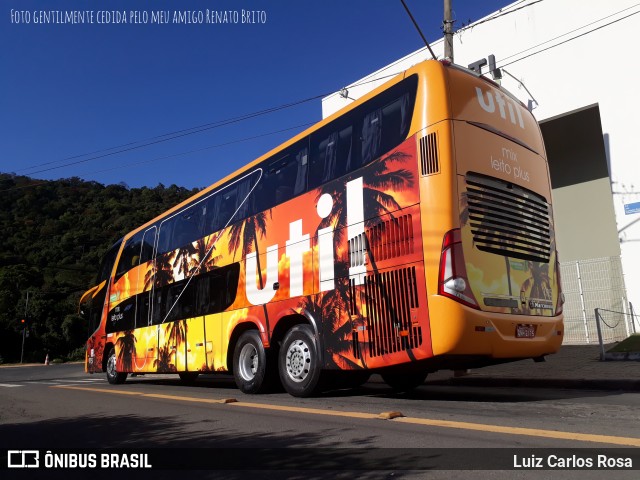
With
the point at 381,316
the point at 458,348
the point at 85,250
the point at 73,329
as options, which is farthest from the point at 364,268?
the point at 73,329

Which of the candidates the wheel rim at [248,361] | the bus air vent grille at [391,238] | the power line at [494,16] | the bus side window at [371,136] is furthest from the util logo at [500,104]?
the power line at [494,16]

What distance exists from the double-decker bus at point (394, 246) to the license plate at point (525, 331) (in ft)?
0.05

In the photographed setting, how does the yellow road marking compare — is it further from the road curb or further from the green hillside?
the green hillside

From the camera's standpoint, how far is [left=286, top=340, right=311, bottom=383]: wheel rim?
789cm

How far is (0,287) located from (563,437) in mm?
67083

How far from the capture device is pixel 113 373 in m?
14.9

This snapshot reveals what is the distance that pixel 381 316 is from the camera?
6.76 m

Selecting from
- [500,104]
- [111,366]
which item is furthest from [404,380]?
[111,366]

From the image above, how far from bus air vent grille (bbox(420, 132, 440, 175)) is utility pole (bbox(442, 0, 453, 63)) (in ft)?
18.1

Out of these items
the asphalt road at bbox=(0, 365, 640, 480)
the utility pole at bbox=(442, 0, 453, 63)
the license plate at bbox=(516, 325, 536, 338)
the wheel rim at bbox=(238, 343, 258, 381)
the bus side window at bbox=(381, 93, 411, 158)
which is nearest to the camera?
the asphalt road at bbox=(0, 365, 640, 480)

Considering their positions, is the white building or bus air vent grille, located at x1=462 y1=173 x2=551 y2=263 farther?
the white building

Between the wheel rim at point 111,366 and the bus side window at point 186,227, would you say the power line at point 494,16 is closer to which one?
the bus side window at point 186,227

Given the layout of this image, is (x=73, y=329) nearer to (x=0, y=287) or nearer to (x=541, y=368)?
(x=0, y=287)

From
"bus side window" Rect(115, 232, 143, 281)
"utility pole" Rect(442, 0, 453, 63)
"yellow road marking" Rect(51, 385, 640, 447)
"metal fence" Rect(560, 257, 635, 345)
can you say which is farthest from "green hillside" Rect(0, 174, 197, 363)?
"yellow road marking" Rect(51, 385, 640, 447)
